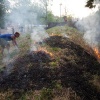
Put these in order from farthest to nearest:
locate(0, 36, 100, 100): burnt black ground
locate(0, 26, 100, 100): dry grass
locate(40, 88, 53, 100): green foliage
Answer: locate(0, 36, 100, 100): burnt black ground
locate(0, 26, 100, 100): dry grass
locate(40, 88, 53, 100): green foliage

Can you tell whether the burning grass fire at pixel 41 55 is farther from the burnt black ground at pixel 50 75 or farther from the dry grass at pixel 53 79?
the dry grass at pixel 53 79

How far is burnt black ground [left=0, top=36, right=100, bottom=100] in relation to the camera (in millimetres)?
8156

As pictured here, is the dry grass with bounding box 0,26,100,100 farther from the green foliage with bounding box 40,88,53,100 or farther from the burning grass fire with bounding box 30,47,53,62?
the burning grass fire with bounding box 30,47,53,62

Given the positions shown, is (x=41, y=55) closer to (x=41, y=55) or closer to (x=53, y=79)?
(x=41, y=55)

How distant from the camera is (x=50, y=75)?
8898mm

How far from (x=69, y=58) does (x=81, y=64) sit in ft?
2.35

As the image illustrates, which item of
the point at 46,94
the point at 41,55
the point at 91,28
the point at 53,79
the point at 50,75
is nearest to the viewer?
the point at 46,94

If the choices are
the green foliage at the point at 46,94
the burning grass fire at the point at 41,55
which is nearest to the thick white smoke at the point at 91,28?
the burning grass fire at the point at 41,55

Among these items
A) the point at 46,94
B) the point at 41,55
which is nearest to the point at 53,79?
the point at 46,94

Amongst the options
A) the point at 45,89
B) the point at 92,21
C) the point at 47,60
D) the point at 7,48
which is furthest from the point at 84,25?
the point at 45,89

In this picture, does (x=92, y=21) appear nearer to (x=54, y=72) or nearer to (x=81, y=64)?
(x=81, y=64)

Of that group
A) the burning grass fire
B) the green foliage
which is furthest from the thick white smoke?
the green foliage

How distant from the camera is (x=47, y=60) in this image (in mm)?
10172

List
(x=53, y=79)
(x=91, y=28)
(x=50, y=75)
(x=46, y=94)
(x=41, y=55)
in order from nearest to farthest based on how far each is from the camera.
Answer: (x=46, y=94) → (x=53, y=79) → (x=50, y=75) → (x=41, y=55) → (x=91, y=28)
